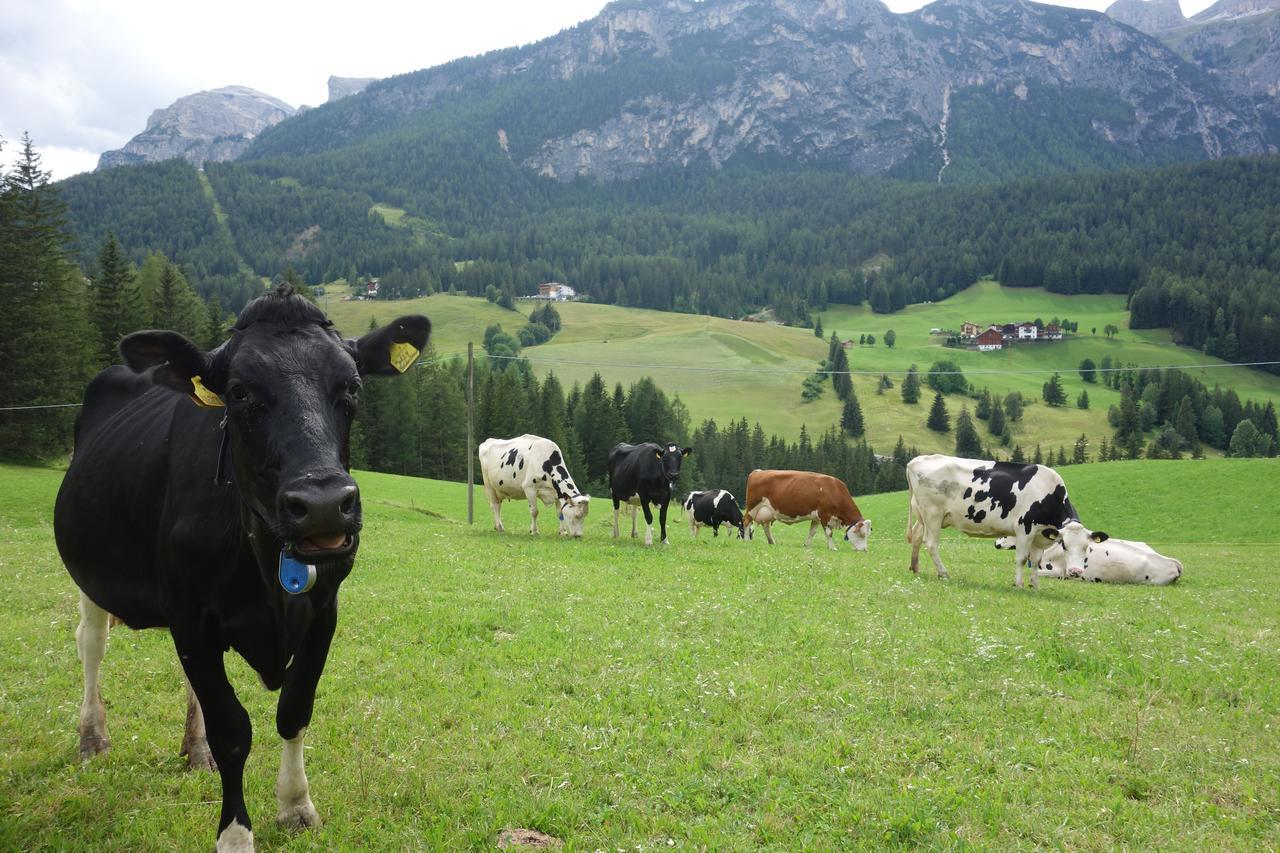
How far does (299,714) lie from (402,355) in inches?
98.8

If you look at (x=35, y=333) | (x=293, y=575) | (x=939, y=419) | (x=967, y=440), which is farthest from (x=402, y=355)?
(x=939, y=419)

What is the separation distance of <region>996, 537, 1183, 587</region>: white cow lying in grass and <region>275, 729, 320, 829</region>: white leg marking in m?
21.2

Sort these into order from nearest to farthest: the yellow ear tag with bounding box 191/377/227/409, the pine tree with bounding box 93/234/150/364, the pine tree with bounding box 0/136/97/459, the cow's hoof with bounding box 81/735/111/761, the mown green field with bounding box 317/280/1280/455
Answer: the yellow ear tag with bounding box 191/377/227/409 → the cow's hoof with bounding box 81/735/111/761 → the pine tree with bounding box 0/136/97/459 → the pine tree with bounding box 93/234/150/364 → the mown green field with bounding box 317/280/1280/455

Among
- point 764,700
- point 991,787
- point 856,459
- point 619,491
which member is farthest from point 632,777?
point 856,459

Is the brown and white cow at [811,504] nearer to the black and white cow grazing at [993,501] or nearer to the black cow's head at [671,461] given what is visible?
the black cow's head at [671,461]

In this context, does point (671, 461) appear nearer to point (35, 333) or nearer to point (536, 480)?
point (536, 480)

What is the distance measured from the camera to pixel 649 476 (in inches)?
894

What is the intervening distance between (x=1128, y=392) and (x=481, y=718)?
7059 inches

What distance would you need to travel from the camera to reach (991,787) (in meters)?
6.00

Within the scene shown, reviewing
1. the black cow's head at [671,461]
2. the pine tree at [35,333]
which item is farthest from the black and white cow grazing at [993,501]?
the pine tree at [35,333]

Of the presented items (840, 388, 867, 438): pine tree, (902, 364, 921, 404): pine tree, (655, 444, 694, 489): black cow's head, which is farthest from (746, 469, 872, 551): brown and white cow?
(902, 364, 921, 404): pine tree

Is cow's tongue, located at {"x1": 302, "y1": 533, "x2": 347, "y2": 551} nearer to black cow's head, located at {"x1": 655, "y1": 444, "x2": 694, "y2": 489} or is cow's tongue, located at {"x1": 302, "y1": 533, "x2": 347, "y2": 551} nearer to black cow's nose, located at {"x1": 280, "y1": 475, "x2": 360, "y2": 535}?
black cow's nose, located at {"x1": 280, "y1": 475, "x2": 360, "y2": 535}

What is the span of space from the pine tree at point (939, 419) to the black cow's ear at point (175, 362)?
16401 cm

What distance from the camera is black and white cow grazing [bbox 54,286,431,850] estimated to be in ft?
12.7
